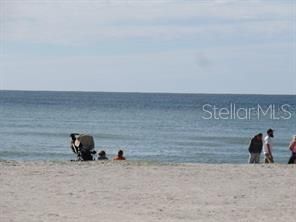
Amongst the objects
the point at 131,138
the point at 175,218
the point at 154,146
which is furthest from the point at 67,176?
the point at 131,138

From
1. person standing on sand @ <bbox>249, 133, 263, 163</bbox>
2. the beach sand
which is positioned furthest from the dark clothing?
the beach sand

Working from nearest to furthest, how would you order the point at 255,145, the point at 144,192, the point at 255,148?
the point at 144,192
the point at 255,145
the point at 255,148

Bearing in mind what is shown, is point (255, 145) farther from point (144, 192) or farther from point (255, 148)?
point (144, 192)

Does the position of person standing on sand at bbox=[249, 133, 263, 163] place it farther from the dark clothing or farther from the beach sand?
the beach sand

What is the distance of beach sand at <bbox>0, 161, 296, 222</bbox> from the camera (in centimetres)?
1123

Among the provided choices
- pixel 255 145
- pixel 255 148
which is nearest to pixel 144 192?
pixel 255 145

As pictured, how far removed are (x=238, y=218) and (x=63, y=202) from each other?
286 cm

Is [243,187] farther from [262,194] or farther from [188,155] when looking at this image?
[188,155]

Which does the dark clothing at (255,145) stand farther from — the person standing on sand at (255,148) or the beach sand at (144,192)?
the beach sand at (144,192)

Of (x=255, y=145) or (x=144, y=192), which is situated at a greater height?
(x=255, y=145)

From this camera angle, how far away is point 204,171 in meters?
16.8

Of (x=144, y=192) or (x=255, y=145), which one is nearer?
(x=144, y=192)

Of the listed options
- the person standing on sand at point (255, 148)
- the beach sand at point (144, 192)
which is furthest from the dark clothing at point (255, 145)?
the beach sand at point (144, 192)

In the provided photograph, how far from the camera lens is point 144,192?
1338 centimetres
